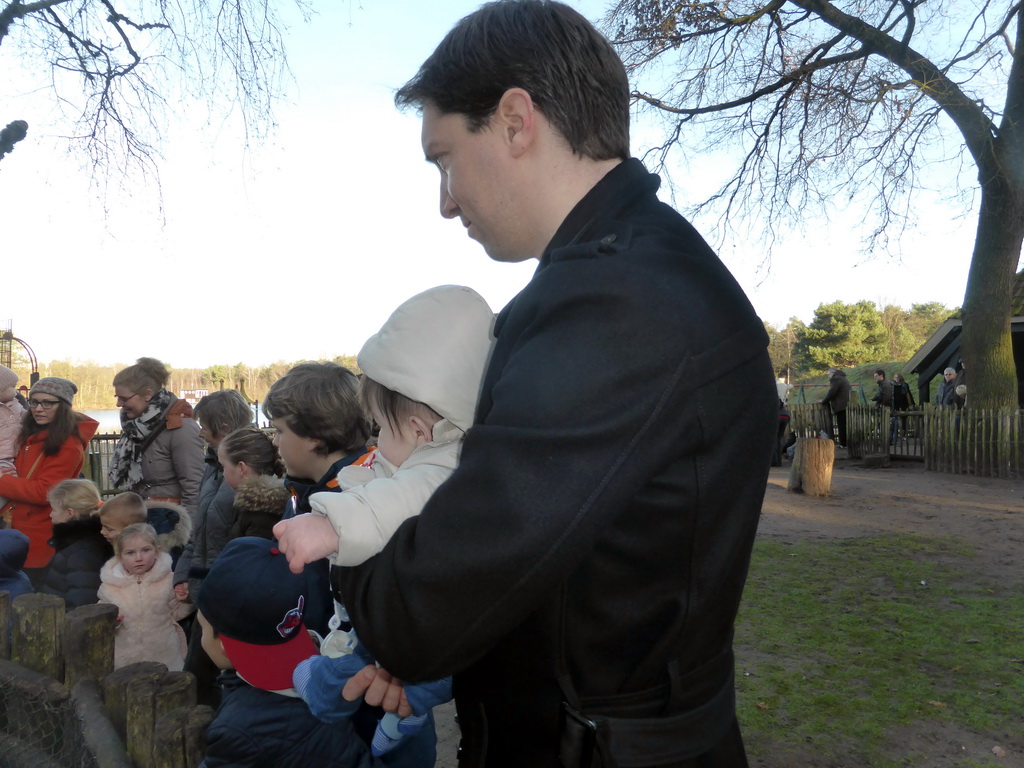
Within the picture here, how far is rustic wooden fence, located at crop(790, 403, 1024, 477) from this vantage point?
12.7 metres

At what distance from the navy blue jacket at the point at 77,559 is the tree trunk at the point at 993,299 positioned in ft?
46.6

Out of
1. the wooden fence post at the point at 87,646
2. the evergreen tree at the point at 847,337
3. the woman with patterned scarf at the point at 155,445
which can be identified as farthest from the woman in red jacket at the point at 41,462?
the evergreen tree at the point at 847,337

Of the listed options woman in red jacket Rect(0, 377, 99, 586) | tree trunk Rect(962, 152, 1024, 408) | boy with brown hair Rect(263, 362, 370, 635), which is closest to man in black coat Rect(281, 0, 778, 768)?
boy with brown hair Rect(263, 362, 370, 635)

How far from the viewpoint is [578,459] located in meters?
0.85

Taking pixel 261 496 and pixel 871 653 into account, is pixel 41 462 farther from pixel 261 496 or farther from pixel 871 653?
pixel 871 653

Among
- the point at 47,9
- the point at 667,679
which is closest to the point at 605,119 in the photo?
the point at 667,679

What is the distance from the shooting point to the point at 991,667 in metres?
4.32

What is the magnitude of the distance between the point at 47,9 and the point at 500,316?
Result: 6.43 m

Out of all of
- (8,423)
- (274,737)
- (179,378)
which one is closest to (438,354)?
(274,737)

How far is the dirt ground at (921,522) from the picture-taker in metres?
3.43

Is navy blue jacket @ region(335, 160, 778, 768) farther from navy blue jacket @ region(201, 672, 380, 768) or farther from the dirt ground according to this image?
the dirt ground

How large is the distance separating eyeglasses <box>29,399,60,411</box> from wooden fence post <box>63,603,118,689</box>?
2.30 metres

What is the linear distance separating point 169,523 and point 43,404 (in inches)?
50.9

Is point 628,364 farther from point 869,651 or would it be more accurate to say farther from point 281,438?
point 869,651
